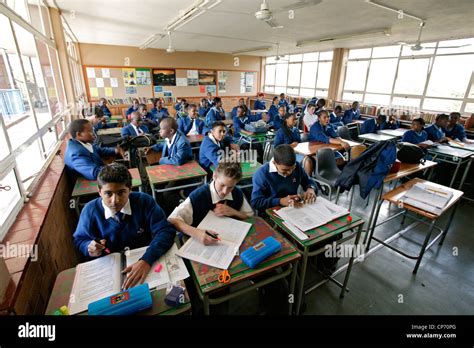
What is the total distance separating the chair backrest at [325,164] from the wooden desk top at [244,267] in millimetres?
2030

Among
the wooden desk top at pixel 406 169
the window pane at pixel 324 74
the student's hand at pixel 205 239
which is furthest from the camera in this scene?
the window pane at pixel 324 74

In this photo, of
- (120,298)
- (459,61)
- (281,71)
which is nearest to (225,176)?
(120,298)

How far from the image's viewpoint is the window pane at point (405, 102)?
24.4 feet

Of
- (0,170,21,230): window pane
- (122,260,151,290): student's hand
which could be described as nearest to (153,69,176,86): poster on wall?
(0,170,21,230): window pane

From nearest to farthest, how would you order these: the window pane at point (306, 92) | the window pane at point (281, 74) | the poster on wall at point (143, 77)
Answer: the poster on wall at point (143, 77), the window pane at point (306, 92), the window pane at point (281, 74)

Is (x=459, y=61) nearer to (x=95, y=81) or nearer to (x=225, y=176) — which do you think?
(x=225, y=176)

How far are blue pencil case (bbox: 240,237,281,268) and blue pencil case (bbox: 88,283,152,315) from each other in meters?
0.51

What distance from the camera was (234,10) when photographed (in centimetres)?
431

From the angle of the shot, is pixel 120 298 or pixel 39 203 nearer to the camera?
pixel 120 298

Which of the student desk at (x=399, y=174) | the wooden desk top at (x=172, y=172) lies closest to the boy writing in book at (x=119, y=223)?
the wooden desk top at (x=172, y=172)

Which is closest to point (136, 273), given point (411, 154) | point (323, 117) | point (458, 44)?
point (411, 154)

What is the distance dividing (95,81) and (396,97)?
434 inches

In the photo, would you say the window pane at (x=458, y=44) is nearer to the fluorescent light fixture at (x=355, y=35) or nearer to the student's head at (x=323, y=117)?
the fluorescent light fixture at (x=355, y=35)

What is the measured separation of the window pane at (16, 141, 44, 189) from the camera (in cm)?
206
